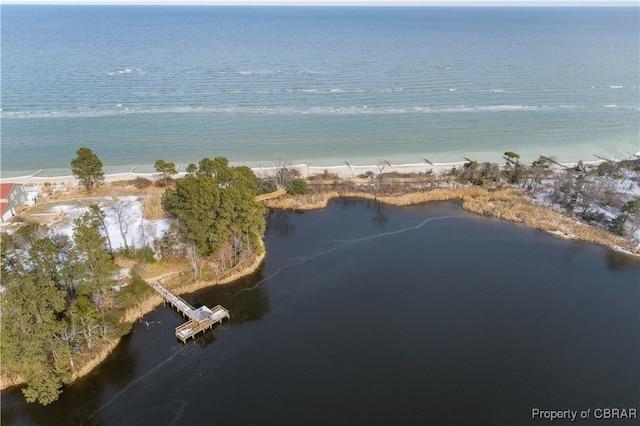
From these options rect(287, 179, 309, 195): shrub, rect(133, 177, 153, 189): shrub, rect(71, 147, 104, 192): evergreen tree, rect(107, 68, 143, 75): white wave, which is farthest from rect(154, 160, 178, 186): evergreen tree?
rect(107, 68, 143, 75): white wave

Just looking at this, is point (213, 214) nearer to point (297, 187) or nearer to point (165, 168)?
point (297, 187)

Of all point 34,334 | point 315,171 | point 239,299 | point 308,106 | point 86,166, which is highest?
point 308,106

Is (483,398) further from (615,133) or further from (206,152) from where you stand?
(615,133)

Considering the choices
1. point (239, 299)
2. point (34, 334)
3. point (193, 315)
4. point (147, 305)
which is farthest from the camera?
point (239, 299)

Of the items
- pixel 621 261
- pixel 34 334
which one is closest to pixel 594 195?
pixel 621 261

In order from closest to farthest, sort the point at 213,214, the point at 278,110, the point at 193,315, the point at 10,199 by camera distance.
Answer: the point at 193,315 → the point at 213,214 → the point at 10,199 → the point at 278,110

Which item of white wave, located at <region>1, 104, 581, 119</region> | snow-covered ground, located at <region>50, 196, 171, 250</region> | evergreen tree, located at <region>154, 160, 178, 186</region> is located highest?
white wave, located at <region>1, 104, 581, 119</region>

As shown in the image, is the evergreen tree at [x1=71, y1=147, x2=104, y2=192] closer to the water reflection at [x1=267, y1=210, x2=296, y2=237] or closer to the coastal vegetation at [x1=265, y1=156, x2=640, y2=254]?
the coastal vegetation at [x1=265, y1=156, x2=640, y2=254]

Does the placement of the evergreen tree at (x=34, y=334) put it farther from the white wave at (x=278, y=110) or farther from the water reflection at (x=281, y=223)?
the white wave at (x=278, y=110)
